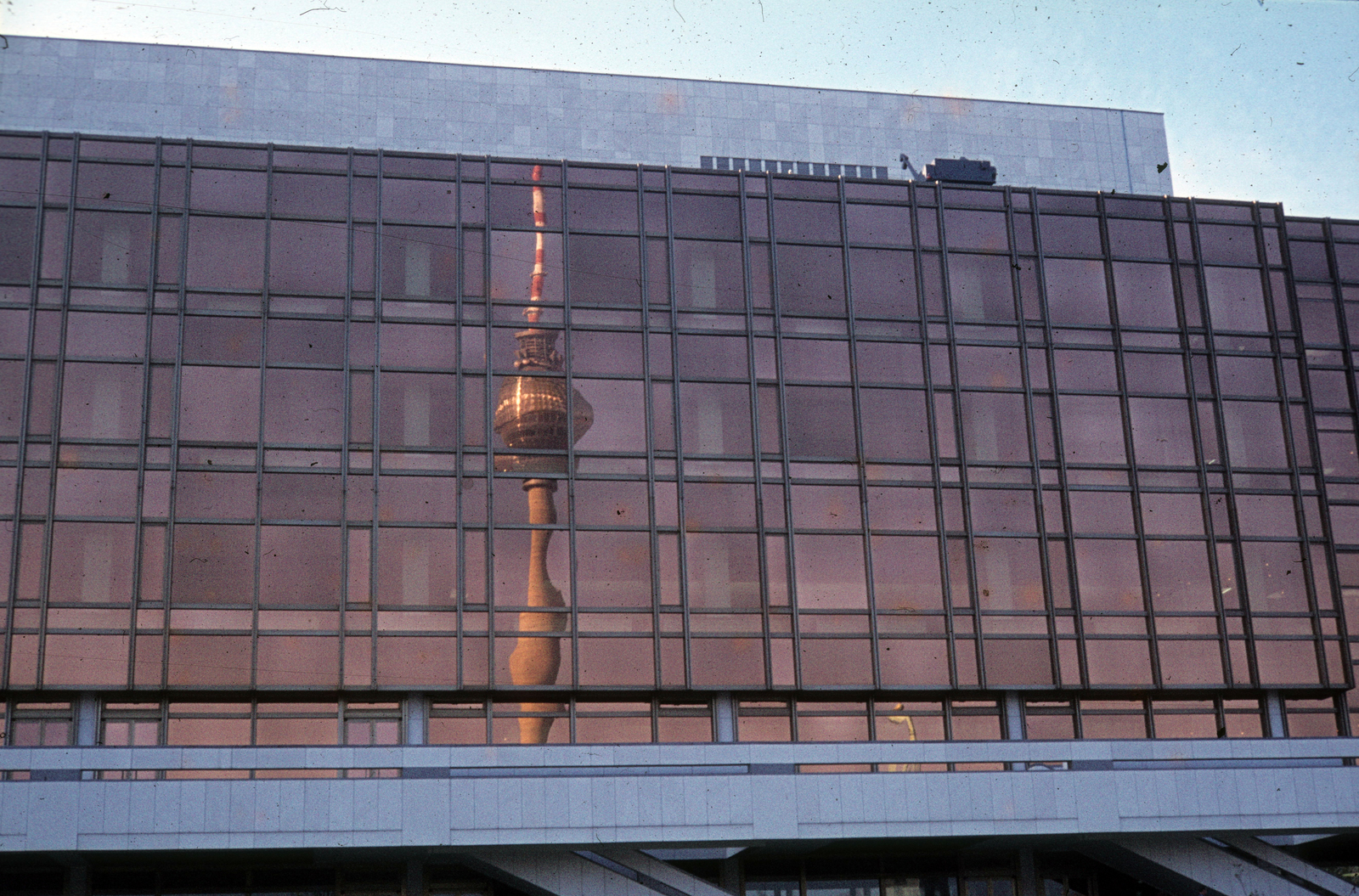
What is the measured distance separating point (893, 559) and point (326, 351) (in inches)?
559

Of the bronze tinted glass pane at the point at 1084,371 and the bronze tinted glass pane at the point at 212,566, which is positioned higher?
the bronze tinted glass pane at the point at 1084,371

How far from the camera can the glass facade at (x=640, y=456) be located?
3195cm

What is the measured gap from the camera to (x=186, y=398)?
3272 centimetres

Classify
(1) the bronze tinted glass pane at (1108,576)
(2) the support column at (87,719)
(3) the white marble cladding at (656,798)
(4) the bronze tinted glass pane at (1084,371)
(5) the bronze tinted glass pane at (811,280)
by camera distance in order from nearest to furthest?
(3) the white marble cladding at (656,798), (2) the support column at (87,719), (1) the bronze tinted glass pane at (1108,576), (5) the bronze tinted glass pane at (811,280), (4) the bronze tinted glass pane at (1084,371)

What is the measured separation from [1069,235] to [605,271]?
12.2m

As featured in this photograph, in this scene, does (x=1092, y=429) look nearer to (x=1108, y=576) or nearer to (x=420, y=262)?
(x=1108, y=576)

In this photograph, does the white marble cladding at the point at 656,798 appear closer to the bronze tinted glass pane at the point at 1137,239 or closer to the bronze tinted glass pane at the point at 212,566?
the bronze tinted glass pane at the point at 212,566

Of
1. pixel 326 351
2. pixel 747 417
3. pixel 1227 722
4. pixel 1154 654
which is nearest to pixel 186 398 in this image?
pixel 326 351

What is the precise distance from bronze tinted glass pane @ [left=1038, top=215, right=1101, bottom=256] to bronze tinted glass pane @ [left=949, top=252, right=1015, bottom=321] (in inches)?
53.6

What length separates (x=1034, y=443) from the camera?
3569 cm

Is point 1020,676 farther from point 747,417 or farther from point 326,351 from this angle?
point 326,351

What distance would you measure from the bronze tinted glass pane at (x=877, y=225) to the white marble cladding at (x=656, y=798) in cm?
1260

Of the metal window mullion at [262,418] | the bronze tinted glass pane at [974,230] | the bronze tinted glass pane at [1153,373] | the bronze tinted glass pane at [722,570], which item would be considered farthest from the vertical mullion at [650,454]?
the bronze tinted glass pane at [1153,373]

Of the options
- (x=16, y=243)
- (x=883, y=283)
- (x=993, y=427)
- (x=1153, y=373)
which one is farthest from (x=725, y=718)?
(x=16, y=243)
